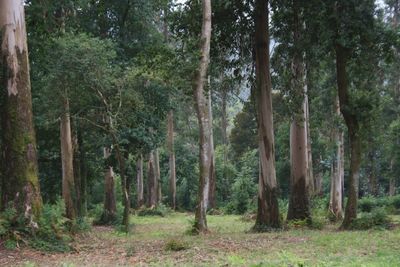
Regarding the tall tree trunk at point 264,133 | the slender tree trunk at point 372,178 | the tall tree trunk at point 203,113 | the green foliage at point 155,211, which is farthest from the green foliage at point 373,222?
the slender tree trunk at point 372,178

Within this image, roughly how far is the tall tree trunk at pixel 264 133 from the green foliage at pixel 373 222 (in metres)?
2.45

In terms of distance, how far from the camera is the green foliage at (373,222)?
15.9m

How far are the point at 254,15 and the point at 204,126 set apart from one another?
4.89m

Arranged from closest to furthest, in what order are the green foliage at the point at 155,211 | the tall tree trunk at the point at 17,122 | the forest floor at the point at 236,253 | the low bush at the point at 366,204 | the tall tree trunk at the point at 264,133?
the forest floor at the point at 236,253
the tall tree trunk at the point at 17,122
the tall tree trunk at the point at 264,133
the green foliage at the point at 155,211
the low bush at the point at 366,204

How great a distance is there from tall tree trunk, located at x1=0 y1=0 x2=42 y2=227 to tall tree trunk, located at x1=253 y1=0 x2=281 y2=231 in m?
7.62

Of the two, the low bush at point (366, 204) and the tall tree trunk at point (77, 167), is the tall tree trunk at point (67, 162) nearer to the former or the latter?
the tall tree trunk at point (77, 167)

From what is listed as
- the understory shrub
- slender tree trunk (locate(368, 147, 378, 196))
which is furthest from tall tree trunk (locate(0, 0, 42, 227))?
slender tree trunk (locate(368, 147, 378, 196))

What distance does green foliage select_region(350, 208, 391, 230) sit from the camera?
15859mm

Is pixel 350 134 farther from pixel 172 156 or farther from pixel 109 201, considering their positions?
pixel 172 156

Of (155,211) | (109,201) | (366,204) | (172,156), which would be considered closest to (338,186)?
(366,204)

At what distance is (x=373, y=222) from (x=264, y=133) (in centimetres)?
443

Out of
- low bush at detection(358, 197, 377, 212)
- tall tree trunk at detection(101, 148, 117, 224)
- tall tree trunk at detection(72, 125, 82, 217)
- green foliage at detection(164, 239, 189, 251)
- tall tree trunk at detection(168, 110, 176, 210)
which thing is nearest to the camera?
green foliage at detection(164, 239, 189, 251)

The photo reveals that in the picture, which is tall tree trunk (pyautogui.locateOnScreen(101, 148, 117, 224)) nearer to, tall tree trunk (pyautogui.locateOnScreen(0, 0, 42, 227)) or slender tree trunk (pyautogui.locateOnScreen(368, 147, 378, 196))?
tall tree trunk (pyautogui.locateOnScreen(0, 0, 42, 227))

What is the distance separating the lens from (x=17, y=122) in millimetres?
11875
